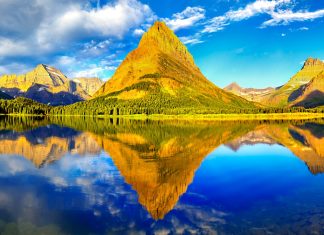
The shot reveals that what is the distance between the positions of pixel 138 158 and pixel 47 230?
3014 cm

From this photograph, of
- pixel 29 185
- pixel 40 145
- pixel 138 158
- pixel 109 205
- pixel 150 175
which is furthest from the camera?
pixel 40 145

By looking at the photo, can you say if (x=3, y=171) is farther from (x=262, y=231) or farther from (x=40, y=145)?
(x=262, y=231)

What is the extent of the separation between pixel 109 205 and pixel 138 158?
24181mm

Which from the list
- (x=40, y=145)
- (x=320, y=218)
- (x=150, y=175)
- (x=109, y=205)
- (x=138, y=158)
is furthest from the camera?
(x=40, y=145)

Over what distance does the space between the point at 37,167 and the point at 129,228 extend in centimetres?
2773

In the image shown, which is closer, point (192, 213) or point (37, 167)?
point (192, 213)

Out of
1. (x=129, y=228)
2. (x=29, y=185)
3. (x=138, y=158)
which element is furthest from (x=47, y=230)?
(x=138, y=158)

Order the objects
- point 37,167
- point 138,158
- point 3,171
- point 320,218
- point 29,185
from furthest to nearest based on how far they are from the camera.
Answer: point 138,158 → point 37,167 → point 3,171 → point 29,185 → point 320,218

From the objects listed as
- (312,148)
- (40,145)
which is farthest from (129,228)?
(312,148)

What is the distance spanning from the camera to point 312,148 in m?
70.8

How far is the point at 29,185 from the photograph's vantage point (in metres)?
35.8

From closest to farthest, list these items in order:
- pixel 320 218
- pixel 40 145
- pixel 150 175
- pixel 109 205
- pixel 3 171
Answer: pixel 320 218 → pixel 109 205 → pixel 150 175 → pixel 3 171 → pixel 40 145

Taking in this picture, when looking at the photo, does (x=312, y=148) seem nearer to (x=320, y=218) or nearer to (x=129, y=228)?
(x=320, y=218)

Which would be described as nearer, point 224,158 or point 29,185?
point 29,185
